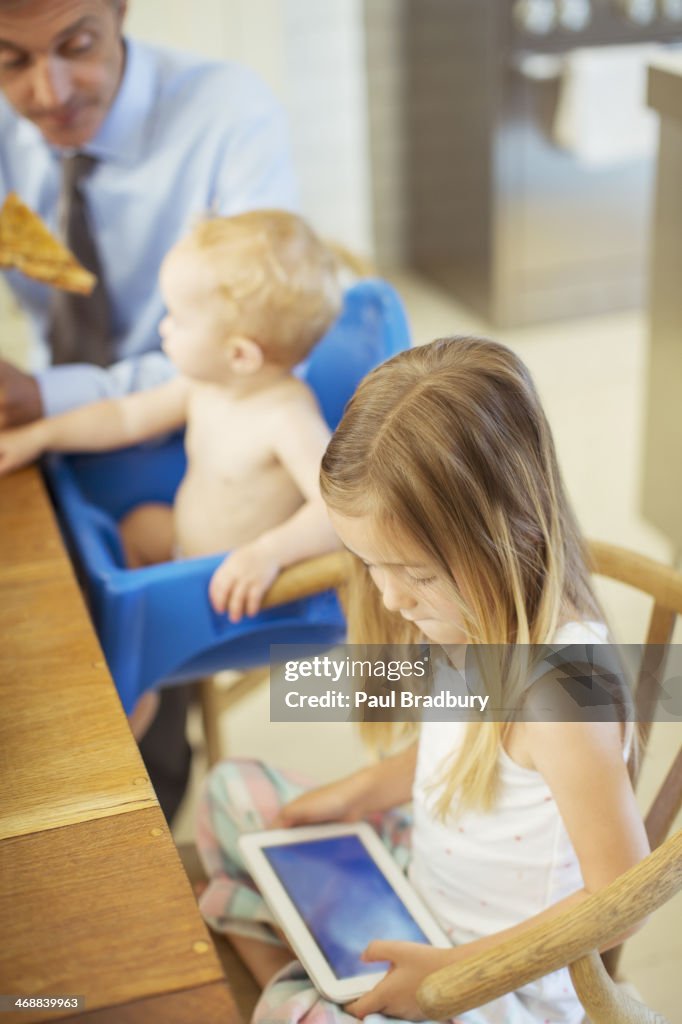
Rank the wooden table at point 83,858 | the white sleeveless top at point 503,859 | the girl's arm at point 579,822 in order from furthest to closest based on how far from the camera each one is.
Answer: the white sleeveless top at point 503,859
the girl's arm at point 579,822
the wooden table at point 83,858

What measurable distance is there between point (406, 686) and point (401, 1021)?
0.29m

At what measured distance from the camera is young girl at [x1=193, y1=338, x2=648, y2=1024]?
0.85 metres

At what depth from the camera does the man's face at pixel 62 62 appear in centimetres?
130

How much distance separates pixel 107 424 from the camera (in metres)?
1.45

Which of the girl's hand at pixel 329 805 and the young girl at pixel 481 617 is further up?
the young girl at pixel 481 617

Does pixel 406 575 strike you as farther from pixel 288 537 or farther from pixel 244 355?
pixel 244 355

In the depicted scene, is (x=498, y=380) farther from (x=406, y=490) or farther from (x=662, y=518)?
(x=662, y=518)

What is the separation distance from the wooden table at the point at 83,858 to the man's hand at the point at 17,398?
0.44 metres

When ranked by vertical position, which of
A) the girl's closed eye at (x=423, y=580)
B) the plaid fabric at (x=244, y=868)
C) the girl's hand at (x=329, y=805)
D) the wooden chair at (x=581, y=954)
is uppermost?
the girl's closed eye at (x=423, y=580)

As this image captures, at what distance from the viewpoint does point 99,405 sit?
57.0 inches

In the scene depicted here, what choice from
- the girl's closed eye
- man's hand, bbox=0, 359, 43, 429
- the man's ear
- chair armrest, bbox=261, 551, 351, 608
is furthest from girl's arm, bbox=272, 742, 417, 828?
man's hand, bbox=0, 359, 43, 429

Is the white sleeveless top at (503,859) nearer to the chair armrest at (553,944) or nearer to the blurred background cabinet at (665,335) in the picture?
the chair armrest at (553,944)

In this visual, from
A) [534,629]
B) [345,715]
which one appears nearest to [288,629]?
[345,715]

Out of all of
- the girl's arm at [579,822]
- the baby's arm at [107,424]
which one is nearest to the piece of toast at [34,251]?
the baby's arm at [107,424]
